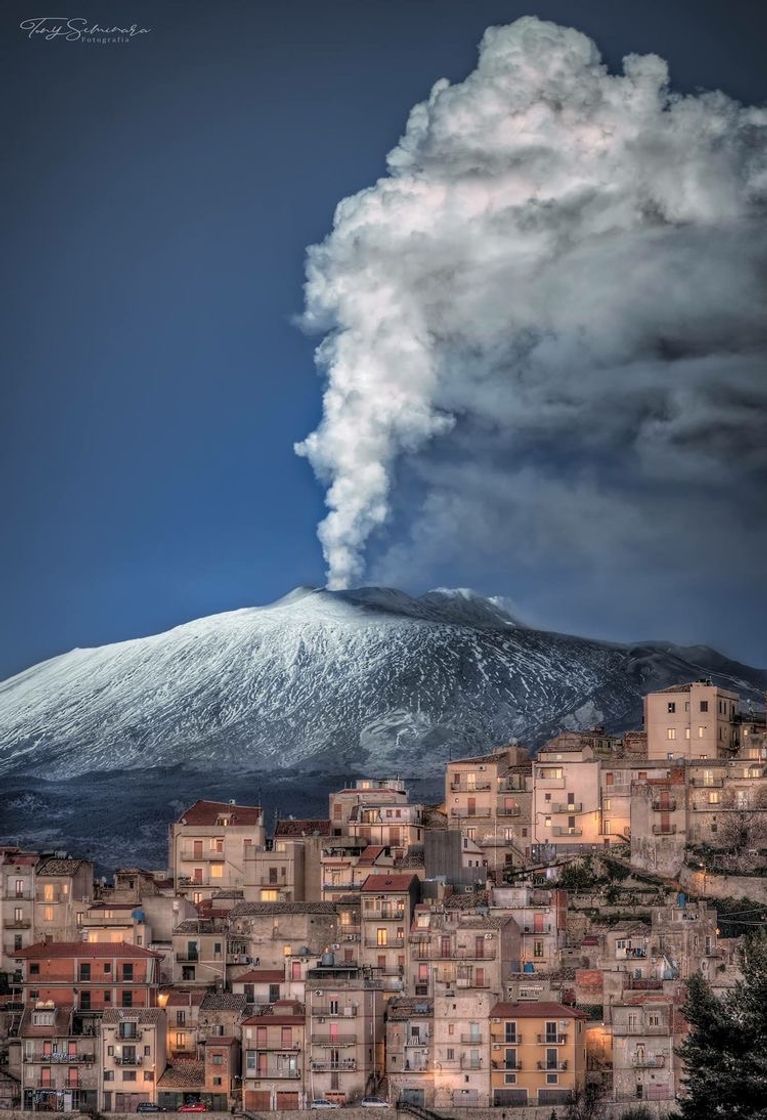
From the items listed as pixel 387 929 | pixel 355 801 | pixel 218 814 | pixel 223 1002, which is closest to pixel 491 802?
pixel 355 801

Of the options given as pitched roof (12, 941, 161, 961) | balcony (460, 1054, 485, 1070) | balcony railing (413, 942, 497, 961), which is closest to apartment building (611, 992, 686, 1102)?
balcony (460, 1054, 485, 1070)

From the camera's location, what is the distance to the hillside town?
6688 centimetres

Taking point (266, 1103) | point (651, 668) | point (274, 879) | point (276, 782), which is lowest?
point (266, 1103)

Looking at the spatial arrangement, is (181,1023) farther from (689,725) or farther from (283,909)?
(689,725)

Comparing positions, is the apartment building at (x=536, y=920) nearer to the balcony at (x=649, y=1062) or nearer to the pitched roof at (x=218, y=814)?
the balcony at (x=649, y=1062)

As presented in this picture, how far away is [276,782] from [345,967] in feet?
231

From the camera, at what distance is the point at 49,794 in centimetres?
14525

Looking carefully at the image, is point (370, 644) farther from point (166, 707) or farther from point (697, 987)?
point (697, 987)

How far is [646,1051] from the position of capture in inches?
2576

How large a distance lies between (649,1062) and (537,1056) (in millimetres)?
3071

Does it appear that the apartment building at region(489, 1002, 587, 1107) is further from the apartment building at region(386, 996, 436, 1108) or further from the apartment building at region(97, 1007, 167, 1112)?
the apartment building at region(97, 1007, 167, 1112)

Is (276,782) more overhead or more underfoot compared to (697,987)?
more overhead

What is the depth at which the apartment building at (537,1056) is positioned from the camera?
65750mm

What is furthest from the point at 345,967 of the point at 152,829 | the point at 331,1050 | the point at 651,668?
the point at 651,668
